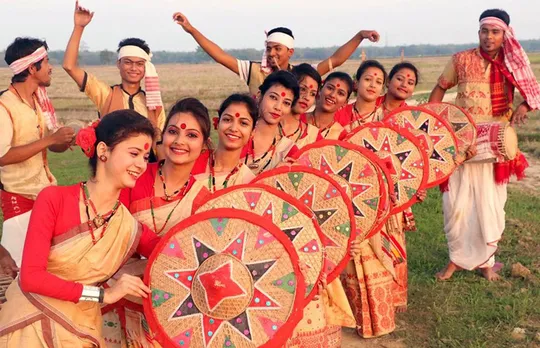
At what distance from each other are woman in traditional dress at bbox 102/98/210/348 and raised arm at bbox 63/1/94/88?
1.73 m

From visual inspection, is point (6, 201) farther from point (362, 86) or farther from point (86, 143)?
point (362, 86)

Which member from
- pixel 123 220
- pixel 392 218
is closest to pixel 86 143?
pixel 123 220

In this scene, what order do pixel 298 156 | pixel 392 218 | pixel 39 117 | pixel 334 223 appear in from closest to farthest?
1. pixel 334 223
2. pixel 298 156
3. pixel 39 117
4. pixel 392 218

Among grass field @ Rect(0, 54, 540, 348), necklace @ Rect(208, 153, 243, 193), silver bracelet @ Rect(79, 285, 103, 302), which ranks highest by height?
necklace @ Rect(208, 153, 243, 193)

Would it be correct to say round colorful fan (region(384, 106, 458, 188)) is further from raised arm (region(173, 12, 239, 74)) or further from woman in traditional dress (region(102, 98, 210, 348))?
woman in traditional dress (region(102, 98, 210, 348))

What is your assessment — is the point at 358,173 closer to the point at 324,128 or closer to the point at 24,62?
the point at 324,128

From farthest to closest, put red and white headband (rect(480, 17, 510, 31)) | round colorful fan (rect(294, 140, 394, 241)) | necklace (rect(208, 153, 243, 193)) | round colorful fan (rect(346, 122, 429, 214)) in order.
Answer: red and white headband (rect(480, 17, 510, 31)) → round colorful fan (rect(346, 122, 429, 214)) → round colorful fan (rect(294, 140, 394, 241)) → necklace (rect(208, 153, 243, 193))

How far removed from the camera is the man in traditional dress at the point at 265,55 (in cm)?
565

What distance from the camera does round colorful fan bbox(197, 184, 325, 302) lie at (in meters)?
3.15

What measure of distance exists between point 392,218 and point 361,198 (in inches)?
48.7

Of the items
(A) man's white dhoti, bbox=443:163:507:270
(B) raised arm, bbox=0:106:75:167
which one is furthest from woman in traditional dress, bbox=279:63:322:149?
(A) man's white dhoti, bbox=443:163:507:270

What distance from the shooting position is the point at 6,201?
183 inches

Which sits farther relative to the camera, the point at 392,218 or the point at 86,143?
the point at 392,218

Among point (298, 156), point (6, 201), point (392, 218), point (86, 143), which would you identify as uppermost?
point (86, 143)
